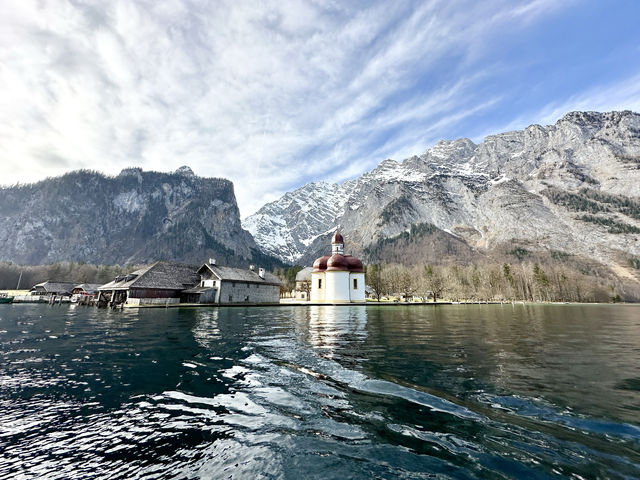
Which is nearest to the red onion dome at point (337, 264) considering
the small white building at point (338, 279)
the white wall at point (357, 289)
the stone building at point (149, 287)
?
the small white building at point (338, 279)

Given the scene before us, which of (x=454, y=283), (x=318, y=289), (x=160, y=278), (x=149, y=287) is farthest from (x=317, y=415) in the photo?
(x=454, y=283)

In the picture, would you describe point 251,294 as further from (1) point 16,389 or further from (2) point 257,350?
(1) point 16,389

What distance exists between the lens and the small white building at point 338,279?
77688 mm

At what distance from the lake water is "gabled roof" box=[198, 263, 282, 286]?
52111mm

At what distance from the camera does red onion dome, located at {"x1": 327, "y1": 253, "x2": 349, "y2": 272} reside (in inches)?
3054

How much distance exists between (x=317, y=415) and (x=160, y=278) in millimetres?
65429

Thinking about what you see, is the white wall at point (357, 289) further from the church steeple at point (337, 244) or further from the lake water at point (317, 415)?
the lake water at point (317, 415)

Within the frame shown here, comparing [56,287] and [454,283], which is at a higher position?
[454,283]

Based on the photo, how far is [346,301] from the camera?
7756 centimetres

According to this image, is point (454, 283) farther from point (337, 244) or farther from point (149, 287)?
point (149, 287)

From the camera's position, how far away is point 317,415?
7613mm

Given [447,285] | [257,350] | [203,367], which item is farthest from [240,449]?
[447,285]

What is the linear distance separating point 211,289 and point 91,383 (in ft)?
188

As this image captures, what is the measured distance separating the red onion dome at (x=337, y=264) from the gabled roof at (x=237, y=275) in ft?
47.9
